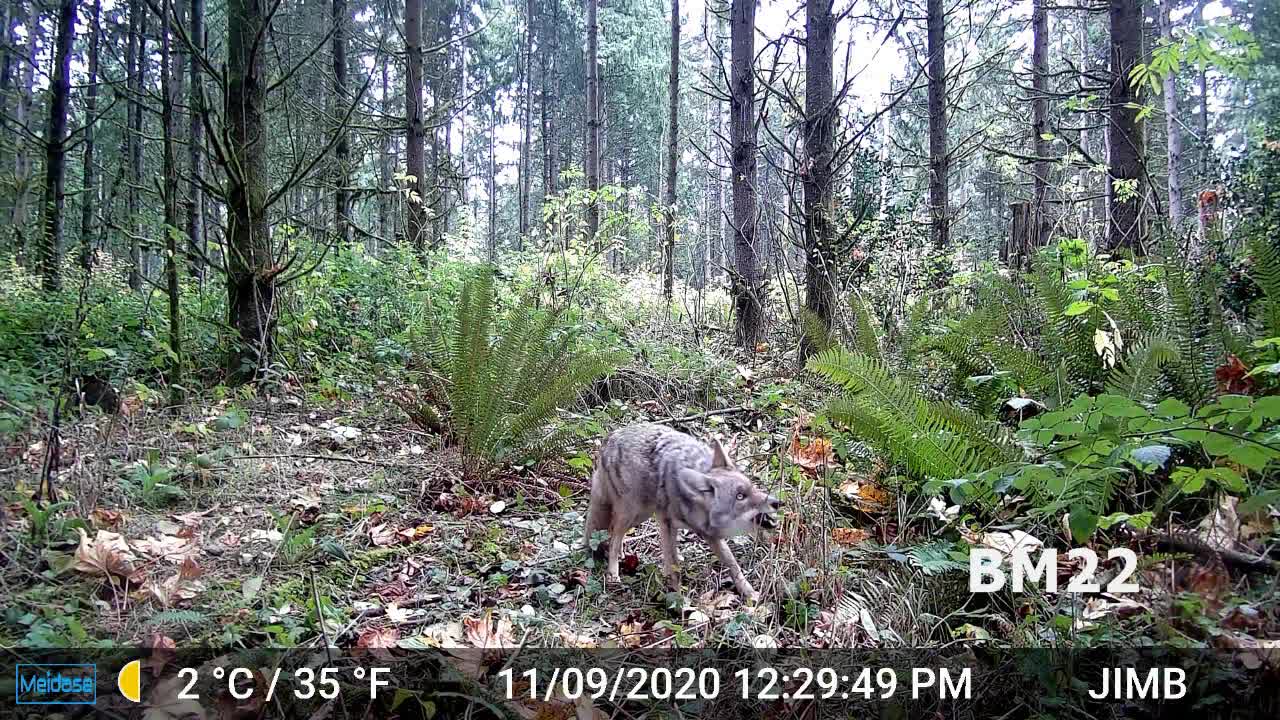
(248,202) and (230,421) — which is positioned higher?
(248,202)

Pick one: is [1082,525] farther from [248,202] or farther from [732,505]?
[248,202]

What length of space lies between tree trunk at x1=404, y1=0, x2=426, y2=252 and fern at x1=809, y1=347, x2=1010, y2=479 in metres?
9.51

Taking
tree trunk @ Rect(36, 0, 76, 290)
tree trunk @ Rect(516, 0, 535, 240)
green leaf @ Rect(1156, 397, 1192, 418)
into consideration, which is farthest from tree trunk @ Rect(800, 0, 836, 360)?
tree trunk @ Rect(516, 0, 535, 240)

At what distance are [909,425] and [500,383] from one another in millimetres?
2598

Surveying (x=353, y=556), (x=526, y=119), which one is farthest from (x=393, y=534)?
(x=526, y=119)

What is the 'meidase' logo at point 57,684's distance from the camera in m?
2.27

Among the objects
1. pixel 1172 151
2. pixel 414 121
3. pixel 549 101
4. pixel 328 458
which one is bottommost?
pixel 328 458

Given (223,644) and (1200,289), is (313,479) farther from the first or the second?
(1200,289)

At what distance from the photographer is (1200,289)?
13.0 ft

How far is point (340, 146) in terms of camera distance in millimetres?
13164

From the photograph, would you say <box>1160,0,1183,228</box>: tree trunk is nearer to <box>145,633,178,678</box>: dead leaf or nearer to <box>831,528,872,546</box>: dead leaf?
<box>831,528,872,546</box>: dead leaf

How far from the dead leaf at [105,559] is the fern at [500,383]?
1.89 m

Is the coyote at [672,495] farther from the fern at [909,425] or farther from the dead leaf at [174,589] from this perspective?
the dead leaf at [174,589]

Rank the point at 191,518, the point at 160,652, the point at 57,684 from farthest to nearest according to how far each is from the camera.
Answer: the point at 191,518 < the point at 160,652 < the point at 57,684
